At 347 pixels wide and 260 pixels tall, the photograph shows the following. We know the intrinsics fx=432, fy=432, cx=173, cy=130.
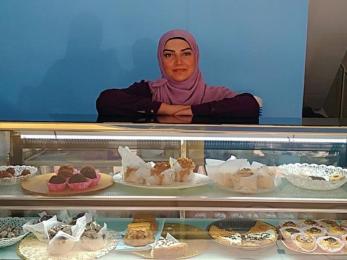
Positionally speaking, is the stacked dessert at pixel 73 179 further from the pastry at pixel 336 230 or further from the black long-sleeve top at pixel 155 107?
the pastry at pixel 336 230

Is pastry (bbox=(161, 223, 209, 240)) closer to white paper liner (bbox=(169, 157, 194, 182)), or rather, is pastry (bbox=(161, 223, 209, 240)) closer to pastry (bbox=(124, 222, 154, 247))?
pastry (bbox=(124, 222, 154, 247))

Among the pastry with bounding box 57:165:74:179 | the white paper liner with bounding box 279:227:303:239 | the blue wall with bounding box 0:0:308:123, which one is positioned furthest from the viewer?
the blue wall with bounding box 0:0:308:123

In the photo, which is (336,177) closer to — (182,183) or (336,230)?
(336,230)

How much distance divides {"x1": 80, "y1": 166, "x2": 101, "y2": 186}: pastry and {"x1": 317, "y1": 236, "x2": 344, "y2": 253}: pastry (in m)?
1.03

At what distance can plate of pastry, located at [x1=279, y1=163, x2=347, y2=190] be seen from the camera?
187 centimetres

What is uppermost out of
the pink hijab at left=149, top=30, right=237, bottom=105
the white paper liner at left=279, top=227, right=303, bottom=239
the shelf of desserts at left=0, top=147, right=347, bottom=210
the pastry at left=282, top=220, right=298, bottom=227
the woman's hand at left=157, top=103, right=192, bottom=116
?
the pink hijab at left=149, top=30, right=237, bottom=105

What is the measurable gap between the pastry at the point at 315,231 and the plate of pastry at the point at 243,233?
15 centimetres

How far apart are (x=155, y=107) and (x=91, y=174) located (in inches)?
17.2

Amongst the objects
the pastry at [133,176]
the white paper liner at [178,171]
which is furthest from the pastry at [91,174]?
the white paper liner at [178,171]

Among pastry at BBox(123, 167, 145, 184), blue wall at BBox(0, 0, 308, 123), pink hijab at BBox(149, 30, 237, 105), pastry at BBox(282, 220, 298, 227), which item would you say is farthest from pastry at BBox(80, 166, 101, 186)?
blue wall at BBox(0, 0, 308, 123)

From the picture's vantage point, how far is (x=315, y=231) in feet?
6.60

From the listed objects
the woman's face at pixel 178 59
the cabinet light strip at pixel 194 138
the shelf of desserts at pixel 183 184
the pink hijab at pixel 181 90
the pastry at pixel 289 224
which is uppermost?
the woman's face at pixel 178 59

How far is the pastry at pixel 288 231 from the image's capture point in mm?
1985

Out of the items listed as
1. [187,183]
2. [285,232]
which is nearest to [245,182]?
[187,183]
